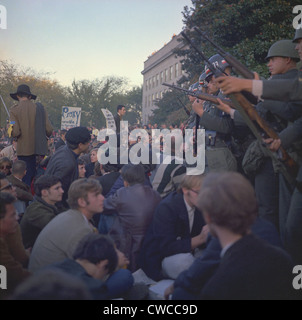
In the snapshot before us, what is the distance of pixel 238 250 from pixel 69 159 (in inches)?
146

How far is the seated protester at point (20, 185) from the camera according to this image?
5.79 m

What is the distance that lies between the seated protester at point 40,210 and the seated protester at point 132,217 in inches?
26.4

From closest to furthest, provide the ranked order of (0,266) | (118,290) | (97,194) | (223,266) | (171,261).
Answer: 1. (223,266)
2. (0,266)
3. (118,290)
4. (171,261)
5. (97,194)

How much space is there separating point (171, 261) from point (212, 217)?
1709 millimetres

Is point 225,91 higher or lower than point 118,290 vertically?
higher

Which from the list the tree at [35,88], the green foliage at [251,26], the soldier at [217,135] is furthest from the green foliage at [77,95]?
the soldier at [217,135]

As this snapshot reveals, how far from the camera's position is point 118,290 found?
3.22 meters

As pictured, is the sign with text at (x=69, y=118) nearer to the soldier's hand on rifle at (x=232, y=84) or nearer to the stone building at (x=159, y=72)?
the soldier's hand on rifle at (x=232, y=84)

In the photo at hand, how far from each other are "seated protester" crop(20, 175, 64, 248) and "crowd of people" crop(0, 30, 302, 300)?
0.01 metres

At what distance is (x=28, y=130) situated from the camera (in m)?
6.80

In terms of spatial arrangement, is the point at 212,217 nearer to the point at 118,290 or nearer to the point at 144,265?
the point at 118,290

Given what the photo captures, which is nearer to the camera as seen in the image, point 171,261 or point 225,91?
point 225,91
